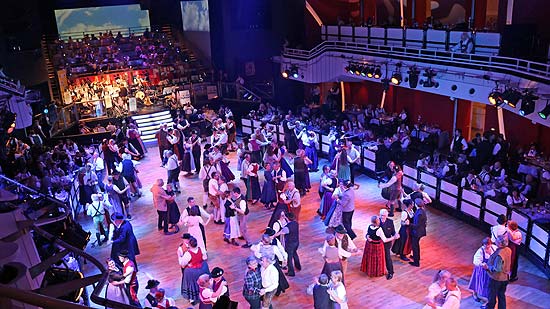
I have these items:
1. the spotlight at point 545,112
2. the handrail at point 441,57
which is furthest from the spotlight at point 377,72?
the spotlight at point 545,112

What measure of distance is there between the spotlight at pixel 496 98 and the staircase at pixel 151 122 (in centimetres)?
1070

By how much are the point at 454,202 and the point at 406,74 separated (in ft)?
14.6

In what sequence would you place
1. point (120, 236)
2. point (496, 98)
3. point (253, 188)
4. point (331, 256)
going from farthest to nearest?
point (253, 188), point (496, 98), point (120, 236), point (331, 256)

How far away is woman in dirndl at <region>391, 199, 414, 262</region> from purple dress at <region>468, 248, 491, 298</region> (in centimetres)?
128

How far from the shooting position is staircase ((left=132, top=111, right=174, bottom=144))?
1728 cm

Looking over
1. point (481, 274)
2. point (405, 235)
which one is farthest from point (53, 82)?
point (481, 274)

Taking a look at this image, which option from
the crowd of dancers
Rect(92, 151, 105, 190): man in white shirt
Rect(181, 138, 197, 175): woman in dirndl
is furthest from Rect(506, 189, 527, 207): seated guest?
Rect(92, 151, 105, 190): man in white shirt

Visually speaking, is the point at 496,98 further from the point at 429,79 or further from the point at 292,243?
the point at 292,243

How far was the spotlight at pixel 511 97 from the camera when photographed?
9.41 meters

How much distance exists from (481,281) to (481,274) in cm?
10

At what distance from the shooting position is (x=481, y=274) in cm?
726

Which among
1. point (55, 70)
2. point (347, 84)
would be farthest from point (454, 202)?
point (55, 70)

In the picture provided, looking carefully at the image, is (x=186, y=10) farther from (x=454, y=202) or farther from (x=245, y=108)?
(x=454, y=202)

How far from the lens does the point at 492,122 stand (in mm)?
13477
